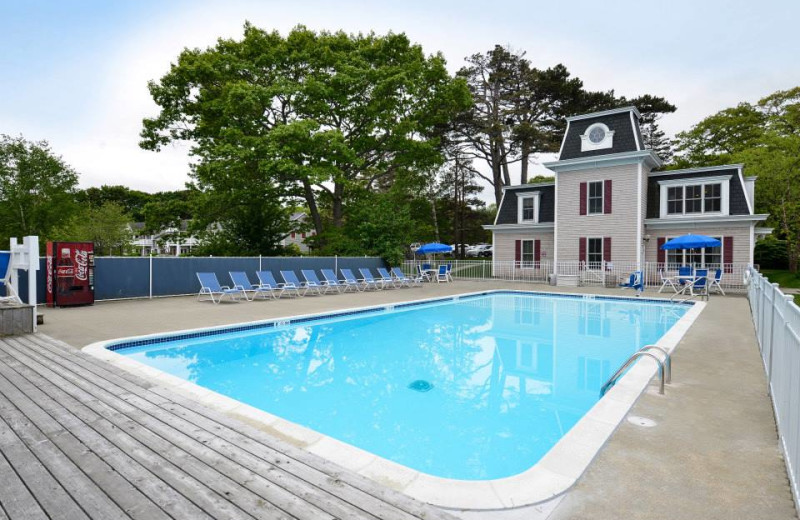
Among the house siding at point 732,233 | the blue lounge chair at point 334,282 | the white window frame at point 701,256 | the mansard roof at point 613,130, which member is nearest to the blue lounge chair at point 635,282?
the white window frame at point 701,256

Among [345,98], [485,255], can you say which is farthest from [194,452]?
[485,255]

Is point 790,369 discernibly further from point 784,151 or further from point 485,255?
point 485,255

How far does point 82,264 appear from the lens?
11.0 metres

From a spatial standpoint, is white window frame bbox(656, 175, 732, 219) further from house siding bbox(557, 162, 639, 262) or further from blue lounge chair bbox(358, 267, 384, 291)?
blue lounge chair bbox(358, 267, 384, 291)

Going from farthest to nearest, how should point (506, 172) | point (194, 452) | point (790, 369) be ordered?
1. point (506, 172)
2. point (194, 452)
3. point (790, 369)

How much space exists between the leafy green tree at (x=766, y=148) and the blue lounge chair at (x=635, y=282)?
11279 millimetres

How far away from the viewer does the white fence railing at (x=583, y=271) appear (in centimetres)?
1689

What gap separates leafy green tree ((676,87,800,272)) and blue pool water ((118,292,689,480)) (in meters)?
18.2

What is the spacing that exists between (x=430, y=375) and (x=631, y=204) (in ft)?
52.0

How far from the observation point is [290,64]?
2272 centimetres

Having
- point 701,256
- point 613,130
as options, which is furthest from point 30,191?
point 701,256

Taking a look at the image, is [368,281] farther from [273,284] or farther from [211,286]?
[211,286]

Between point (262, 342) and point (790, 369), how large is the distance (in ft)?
24.7

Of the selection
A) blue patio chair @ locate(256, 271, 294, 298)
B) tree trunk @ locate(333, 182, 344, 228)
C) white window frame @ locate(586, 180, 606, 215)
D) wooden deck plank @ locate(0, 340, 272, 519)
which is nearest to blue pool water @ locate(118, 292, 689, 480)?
wooden deck plank @ locate(0, 340, 272, 519)
